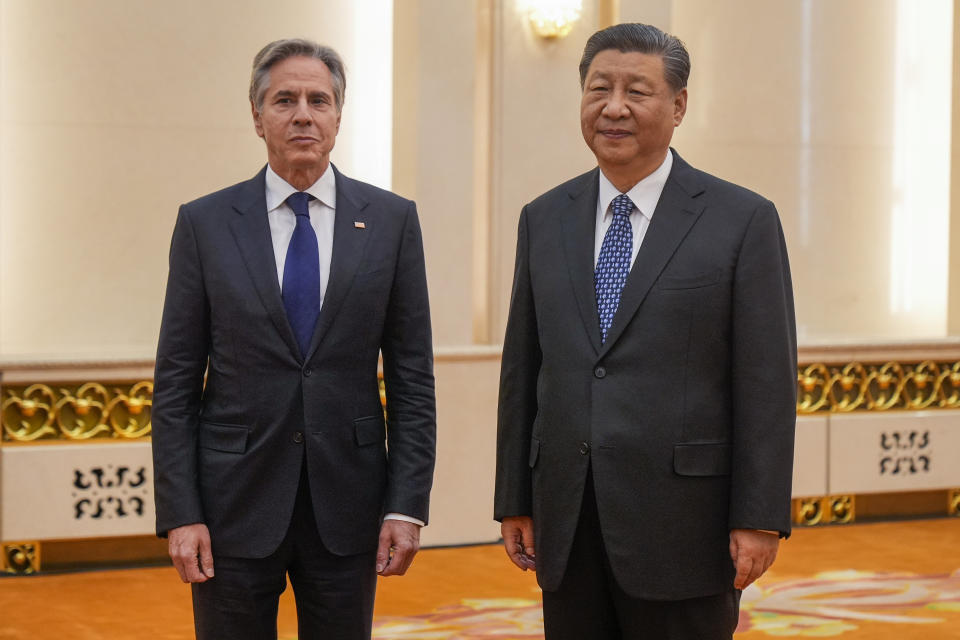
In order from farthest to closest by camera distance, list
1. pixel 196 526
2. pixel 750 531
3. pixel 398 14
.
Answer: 1. pixel 398 14
2. pixel 196 526
3. pixel 750 531

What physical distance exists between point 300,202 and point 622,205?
26.7 inches

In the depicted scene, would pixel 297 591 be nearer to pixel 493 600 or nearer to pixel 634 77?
Result: pixel 634 77

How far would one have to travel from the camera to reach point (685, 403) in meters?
2.22

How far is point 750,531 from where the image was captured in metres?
2.19

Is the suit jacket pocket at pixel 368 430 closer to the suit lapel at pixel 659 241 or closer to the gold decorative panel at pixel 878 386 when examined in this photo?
the suit lapel at pixel 659 241

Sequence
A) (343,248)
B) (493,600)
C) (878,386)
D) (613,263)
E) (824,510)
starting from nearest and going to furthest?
(613,263)
(343,248)
(493,600)
(824,510)
(878,386)

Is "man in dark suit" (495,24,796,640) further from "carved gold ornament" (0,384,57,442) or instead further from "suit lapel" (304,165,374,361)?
"carved gold ornament" (0,384,57,442)

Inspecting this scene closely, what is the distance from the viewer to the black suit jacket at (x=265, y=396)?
2355 mm

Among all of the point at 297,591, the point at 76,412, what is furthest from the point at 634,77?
the point at 76,412

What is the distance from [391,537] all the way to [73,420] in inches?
125

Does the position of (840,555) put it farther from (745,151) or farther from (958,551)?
(745,151)

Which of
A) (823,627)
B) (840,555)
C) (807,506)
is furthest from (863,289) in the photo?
(823,627)

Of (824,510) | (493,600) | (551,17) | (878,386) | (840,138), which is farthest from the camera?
(840,138)

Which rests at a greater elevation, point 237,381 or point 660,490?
point 237,381
